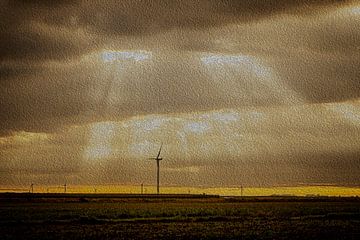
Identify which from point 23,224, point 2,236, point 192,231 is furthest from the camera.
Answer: point 23,224

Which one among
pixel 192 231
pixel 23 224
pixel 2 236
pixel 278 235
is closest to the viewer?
pixel 2 236

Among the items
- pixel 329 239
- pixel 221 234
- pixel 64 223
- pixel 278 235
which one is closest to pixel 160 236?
pixel 221 234

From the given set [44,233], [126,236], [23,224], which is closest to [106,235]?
[126,236]

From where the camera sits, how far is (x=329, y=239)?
4212 centimetres

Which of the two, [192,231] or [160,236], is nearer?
[160,236]

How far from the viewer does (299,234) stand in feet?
153

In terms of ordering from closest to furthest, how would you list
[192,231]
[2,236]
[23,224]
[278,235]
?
[2,236]
[278,235]
[192,231]
[23,224]

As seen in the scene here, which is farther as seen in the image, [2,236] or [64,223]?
[64,223]

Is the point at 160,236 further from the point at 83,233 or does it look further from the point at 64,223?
the point at 64,223

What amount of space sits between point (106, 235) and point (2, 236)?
769 cm

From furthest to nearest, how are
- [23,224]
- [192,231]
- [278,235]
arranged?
[23,224] < [192,231] < [278,235]

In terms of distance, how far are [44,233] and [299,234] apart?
67.6 feet

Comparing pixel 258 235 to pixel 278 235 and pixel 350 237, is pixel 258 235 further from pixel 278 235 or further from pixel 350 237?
pixel 350 237

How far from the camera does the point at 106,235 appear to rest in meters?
43.9
